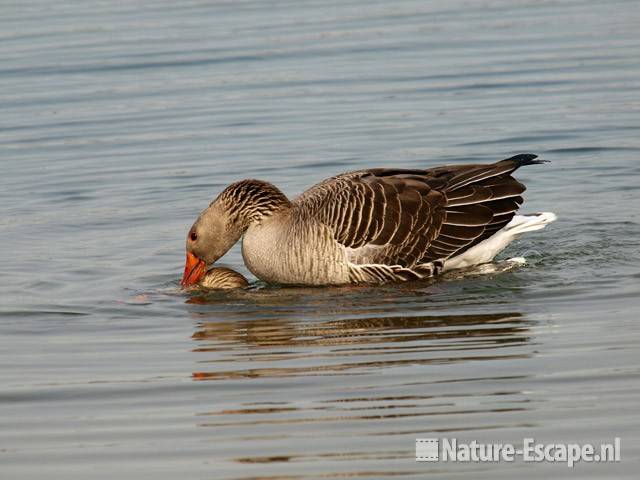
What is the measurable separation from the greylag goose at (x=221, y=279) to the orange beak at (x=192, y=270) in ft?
0.29

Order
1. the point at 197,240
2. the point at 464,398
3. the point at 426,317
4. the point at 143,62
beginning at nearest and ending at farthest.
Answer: the point at 464,398 → the point at 426,317 → the point at 197,240 → the point at 143,62

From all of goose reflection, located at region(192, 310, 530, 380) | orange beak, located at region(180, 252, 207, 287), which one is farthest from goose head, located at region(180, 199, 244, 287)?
goose reflection, located at region(192, 310, 530, 380)

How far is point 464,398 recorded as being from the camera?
26.4 feet

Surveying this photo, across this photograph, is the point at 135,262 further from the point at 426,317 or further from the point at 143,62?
the point at 143,62

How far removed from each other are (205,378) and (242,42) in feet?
51.3

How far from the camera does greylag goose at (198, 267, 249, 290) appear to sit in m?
11.9

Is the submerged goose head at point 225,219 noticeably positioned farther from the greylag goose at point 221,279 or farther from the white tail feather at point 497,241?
the white tail feather at point 497,241

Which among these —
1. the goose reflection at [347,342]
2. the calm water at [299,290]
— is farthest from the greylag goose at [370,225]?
the goose reflection at [347,342]

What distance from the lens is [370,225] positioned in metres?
11.7

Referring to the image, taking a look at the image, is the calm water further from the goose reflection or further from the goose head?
the goose head

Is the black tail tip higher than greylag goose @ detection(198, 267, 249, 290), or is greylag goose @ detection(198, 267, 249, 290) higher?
the black tail tip

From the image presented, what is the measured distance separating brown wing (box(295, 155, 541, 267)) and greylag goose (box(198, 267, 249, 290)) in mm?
912

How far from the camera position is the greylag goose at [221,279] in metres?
11.9

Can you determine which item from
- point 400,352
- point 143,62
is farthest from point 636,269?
point 143,62
